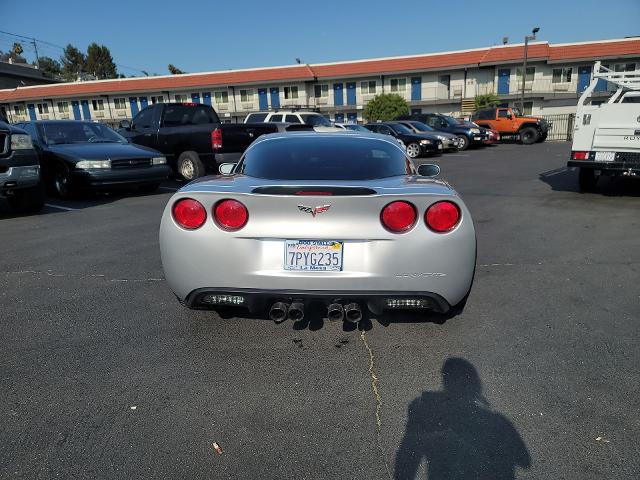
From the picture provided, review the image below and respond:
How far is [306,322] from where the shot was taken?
3512mm

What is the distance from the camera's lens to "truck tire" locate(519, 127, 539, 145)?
2633 centimetres

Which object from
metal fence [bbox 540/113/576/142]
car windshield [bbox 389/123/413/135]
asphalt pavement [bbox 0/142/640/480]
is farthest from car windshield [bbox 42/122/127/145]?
metal fence [bbox 540/113/576/142]

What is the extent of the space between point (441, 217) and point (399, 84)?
46.2 m

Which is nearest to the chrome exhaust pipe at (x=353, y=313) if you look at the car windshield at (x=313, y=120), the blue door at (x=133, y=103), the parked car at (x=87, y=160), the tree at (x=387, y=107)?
the parked car at (x=87, y=160)

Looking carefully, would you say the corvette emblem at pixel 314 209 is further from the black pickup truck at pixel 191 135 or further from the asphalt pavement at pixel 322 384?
the black pickup truck at pixel 191 135

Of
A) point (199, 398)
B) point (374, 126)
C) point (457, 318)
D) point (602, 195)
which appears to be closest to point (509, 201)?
point (602, 195)

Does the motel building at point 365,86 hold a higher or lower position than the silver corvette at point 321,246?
higher

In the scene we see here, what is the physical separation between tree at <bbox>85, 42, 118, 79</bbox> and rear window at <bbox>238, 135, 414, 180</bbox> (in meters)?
106

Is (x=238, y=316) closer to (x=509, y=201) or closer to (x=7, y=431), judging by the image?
(x=7, y=431)

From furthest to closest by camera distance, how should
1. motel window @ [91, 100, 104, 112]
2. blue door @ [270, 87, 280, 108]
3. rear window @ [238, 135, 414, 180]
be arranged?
1. motel window @ [91, 100, 104, 112]
2. blue door @ [270, 87, 280, 108]
3. rear window @ [238, 135, 414, 180]

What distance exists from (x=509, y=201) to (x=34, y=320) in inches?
303

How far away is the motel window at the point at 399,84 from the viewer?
45688mm

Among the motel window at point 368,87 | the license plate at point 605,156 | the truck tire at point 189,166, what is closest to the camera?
the license plate at point 605,156

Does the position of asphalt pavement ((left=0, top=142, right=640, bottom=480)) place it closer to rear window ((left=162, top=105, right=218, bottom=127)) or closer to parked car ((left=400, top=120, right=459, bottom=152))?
rear window ((left=162, top=105, right=218, bottom=127))
